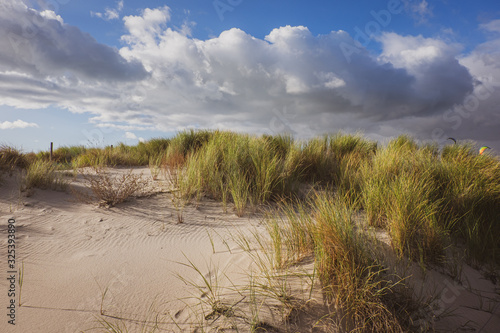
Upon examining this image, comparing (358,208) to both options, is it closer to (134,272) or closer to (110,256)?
(134,272)

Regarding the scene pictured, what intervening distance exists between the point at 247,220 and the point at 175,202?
153cm

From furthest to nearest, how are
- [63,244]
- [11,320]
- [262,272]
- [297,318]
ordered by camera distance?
[63,244], [262,272], [11,320], [297,318]

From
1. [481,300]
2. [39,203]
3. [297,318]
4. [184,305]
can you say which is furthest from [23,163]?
[481,300]

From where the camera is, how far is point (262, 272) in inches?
92.9

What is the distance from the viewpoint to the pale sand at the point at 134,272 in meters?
2.04

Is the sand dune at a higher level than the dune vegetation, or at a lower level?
lower

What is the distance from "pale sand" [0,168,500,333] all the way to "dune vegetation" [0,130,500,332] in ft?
0.91

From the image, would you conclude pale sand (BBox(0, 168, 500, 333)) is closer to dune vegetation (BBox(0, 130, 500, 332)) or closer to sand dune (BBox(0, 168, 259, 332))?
sand dune (BBox(0, 168, 259, 332))

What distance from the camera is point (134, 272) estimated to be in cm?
270

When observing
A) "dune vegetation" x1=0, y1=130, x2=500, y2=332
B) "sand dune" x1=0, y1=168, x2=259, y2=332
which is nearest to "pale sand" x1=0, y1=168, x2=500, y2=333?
"sand dune" x1=0, y1=168, x2=259, y2=332

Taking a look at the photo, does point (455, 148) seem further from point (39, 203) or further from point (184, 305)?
point (39, 203)

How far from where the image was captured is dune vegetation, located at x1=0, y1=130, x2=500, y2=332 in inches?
81.5

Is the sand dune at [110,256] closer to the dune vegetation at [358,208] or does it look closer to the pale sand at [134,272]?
the pale sand at [134,272]

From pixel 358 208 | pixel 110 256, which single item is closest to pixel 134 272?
pixel 110 256
